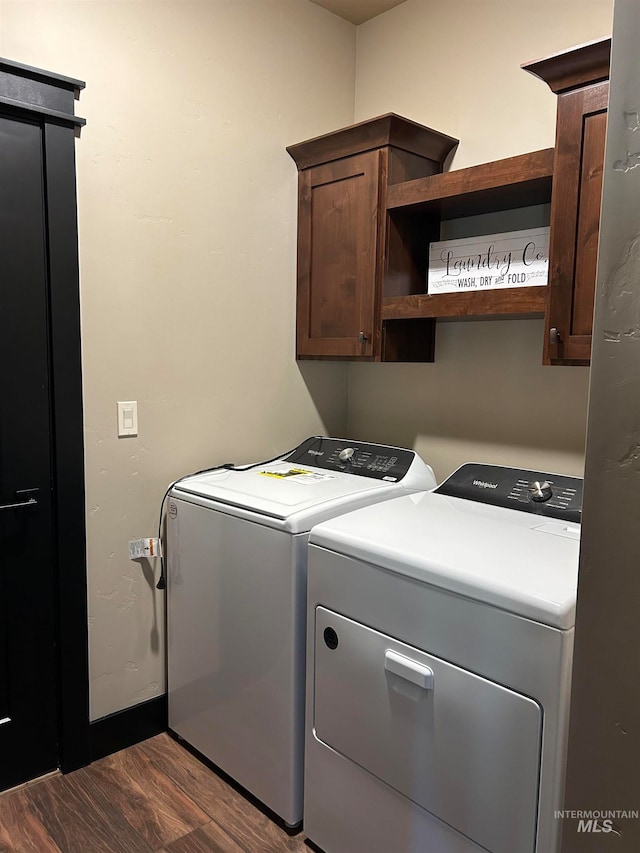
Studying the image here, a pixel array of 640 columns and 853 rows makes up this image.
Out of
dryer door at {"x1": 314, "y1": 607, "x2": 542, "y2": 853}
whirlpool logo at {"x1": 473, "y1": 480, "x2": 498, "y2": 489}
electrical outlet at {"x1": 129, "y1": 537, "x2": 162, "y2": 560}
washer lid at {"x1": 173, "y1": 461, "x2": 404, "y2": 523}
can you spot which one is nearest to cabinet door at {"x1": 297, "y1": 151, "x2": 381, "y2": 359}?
washer lid at {"x1": 173, "y1": 461, "x2": 404, "y2": 523}

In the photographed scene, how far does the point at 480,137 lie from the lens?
2242mm

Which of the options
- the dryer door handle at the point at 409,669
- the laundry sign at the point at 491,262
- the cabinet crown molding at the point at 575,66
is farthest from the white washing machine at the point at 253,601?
the cabinet crown molding at the point at 575,66

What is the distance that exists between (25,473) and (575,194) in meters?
1.77

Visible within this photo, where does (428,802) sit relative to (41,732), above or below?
above

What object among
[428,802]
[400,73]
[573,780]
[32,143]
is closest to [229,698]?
[428,802]

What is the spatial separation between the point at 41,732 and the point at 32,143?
1.83 m

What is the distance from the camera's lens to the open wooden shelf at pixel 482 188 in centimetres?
181

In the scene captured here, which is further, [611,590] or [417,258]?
[417,258]

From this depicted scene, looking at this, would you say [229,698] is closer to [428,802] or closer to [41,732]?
[41,732]

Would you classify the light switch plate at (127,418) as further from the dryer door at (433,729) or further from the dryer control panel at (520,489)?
the dryer control panel at (520,489)

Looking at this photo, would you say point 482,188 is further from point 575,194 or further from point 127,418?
point 127,418

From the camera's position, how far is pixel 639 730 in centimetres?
59

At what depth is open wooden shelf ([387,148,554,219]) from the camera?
5.95 feet

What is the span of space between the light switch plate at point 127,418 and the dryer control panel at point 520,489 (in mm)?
1040
